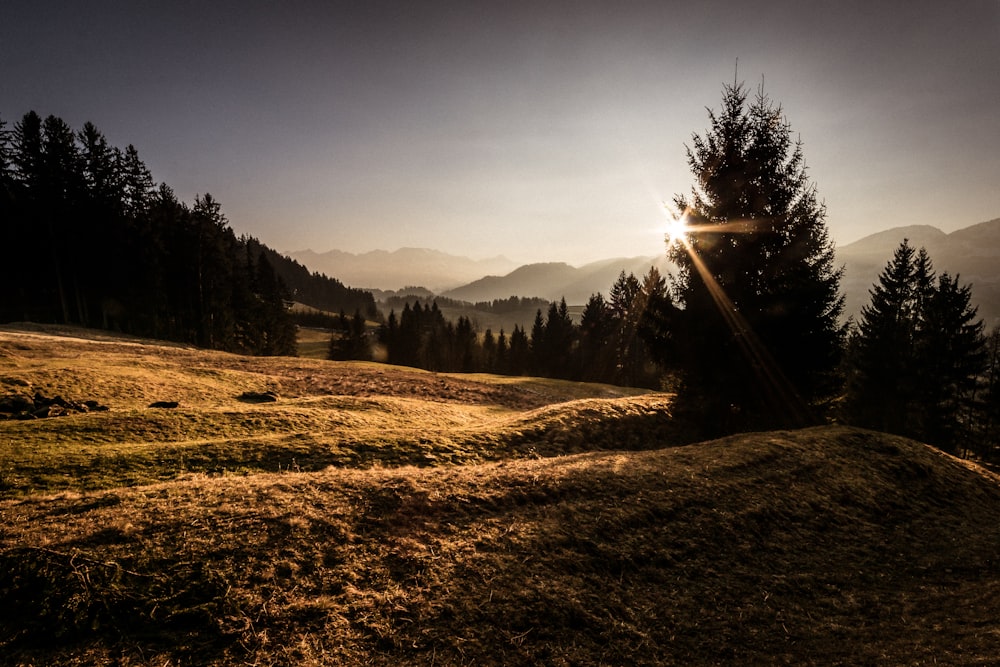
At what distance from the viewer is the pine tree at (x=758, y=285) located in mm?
17984

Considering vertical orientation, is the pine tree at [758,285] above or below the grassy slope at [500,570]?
above

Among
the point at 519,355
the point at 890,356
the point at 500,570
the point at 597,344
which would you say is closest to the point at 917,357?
the point at 890,356

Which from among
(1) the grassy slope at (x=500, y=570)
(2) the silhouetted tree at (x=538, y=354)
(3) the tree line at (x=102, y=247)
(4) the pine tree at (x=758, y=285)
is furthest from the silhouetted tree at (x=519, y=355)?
(1) the grassy slope at (x=500, y=570)

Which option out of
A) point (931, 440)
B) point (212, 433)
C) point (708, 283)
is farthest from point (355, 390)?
point (931, 440)

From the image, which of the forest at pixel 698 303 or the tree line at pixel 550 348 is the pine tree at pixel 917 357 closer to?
the forest at pixel 698 303

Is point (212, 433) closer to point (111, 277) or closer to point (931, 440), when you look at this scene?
point (931, 440)

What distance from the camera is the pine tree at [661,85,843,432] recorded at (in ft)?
59.0

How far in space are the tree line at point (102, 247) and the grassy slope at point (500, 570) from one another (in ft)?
167

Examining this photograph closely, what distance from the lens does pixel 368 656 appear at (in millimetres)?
4504

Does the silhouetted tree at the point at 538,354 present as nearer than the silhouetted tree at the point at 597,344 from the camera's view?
No

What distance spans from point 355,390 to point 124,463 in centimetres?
1489

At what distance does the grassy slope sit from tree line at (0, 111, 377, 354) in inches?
2002

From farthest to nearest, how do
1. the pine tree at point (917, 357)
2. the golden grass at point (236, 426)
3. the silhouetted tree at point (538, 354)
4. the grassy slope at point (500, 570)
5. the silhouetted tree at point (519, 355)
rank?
the silhouetted tree at point (519, 355) < the silhouetted tree at point (538, 354) < the pine tree at point (917, 357) < the golden grass at point (236, 426) < the grassy slope at point (500, 570)

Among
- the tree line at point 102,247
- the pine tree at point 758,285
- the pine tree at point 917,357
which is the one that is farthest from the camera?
the tree line at point 102,247
